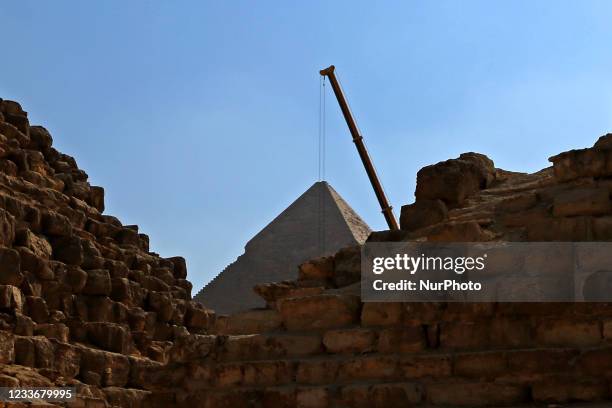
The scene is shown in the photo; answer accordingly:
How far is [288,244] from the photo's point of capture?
3800 cm

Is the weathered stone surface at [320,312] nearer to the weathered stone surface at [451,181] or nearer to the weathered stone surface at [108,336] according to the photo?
the weathered stone surface at [451,181]

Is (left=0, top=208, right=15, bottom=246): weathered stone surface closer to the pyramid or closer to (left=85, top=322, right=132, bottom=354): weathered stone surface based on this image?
(left=85, top=322, right=132, bottom=354): weathered stone surface

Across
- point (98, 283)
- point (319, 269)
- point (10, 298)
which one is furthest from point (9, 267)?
point (319, 269)

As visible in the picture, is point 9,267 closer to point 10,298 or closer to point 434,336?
point 10,298

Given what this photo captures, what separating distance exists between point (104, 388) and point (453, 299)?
1323 centimetres

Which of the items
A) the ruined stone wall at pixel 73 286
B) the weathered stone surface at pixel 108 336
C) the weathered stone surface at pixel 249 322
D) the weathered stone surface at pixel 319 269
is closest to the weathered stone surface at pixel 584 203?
the weathered stone surface at pixel 249 322

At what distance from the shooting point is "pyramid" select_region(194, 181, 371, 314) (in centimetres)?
3669

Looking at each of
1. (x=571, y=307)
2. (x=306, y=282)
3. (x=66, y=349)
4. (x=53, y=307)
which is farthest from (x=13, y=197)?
(x=571, y=307)

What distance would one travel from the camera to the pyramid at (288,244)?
3669 cm

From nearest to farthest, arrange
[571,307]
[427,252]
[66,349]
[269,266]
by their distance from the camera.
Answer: [571,307] → [427,252] → [66,349] → [269,266]

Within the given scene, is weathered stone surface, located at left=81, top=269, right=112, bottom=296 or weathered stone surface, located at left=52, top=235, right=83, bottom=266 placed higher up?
weathered stone surface, located at left=52, top=235, right=83, bottom=266

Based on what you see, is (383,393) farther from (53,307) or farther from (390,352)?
(53,307)

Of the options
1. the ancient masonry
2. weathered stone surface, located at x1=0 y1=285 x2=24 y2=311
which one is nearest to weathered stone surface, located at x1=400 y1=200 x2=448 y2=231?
the ancient masonry

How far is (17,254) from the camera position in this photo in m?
20.0
